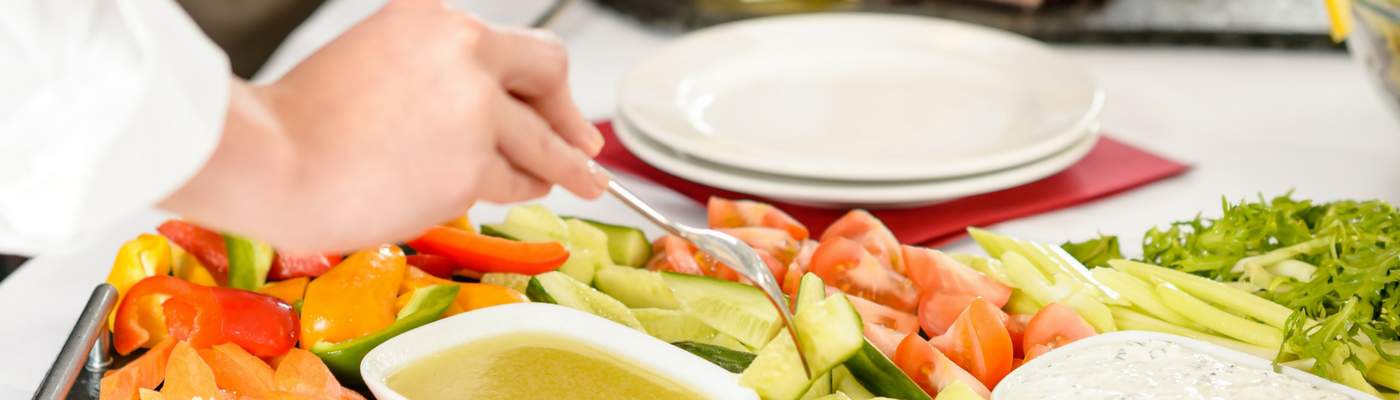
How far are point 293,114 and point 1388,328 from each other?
0.96 m

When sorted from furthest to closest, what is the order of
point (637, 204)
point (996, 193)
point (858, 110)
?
point (858, 110) → point (996, 193) → point (637, 204)

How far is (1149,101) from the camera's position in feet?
7.41

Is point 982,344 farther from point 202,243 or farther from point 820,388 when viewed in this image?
point 202,243

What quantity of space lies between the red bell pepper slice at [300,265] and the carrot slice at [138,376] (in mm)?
156

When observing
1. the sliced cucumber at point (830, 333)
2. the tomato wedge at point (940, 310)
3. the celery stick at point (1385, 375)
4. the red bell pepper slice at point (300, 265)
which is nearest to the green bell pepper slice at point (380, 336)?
the red bell pepper slice at point (300, 265)

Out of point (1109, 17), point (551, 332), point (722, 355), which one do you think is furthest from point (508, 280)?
point (1109, 17)

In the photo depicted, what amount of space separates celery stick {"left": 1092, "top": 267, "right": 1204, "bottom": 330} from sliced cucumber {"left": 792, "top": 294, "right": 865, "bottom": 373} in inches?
12.8

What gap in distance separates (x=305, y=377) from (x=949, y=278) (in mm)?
589

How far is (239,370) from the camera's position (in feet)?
3.73

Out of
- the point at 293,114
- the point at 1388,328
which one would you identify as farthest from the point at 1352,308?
the point at 293,114

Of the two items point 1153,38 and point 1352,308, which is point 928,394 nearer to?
point 1352,308

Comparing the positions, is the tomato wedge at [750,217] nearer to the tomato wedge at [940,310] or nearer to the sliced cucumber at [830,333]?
the tomato wedge at [940,310]

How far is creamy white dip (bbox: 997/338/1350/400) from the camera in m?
1.09

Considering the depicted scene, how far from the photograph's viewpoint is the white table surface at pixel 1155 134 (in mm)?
1543
